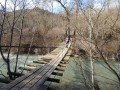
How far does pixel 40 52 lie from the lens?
2248 cm

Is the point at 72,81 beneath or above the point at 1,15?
beneath

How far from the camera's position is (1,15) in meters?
9.88

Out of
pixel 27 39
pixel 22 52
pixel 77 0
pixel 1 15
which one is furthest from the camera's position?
pixel 27 39

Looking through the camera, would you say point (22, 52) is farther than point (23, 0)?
Yes

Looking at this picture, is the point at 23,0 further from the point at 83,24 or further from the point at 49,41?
the point at 49,41

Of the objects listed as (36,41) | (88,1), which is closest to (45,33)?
(36,41)

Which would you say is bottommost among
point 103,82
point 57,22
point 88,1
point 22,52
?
point 103,82

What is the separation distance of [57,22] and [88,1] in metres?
28.8

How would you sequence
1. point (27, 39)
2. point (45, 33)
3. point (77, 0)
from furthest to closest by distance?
1. point (45, 33)
2. point (27, 39)
3. point (77, 0)

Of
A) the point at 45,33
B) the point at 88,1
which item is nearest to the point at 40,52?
the point at 45,33

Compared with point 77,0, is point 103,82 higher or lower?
lower

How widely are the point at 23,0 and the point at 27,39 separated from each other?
14.4 metres

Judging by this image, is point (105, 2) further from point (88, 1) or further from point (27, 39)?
point (27, 39)

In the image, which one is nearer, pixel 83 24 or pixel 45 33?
pixel 83 24
